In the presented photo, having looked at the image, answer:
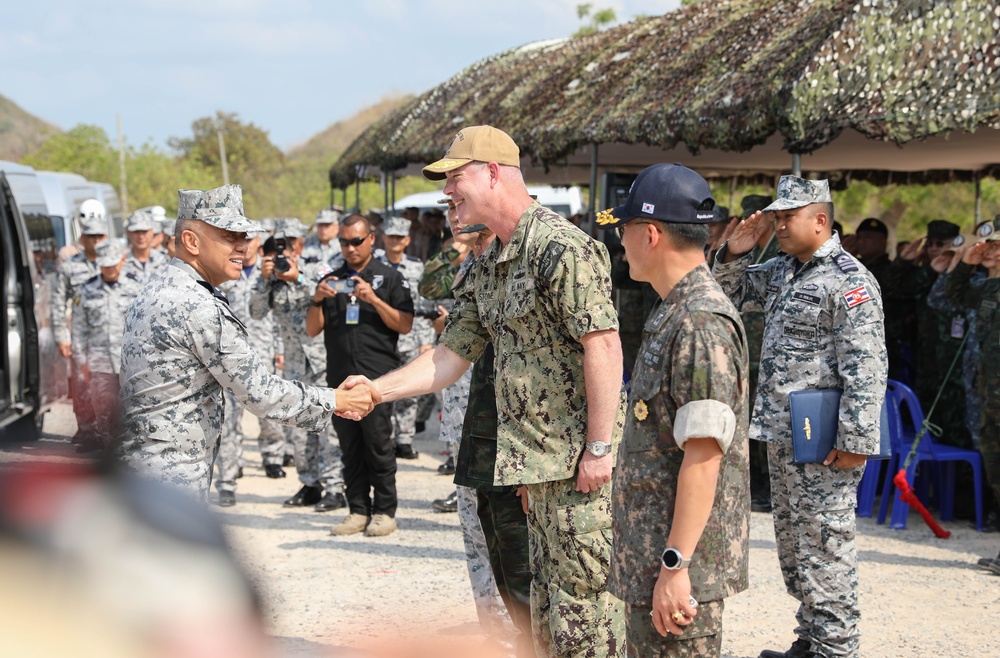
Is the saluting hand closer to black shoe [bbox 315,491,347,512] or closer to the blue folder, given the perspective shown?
the blue folder

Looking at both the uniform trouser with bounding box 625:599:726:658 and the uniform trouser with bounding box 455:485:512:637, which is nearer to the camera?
the uniform trouser with bounding box 625:599:726:658

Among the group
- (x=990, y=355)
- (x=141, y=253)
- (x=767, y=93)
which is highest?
(x=767, y=93)

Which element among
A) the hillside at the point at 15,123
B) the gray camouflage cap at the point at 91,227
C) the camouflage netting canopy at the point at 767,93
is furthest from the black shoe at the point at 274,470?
the hillside at the point at 15,123

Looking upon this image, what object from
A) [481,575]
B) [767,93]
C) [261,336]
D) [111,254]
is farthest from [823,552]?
[111,254]

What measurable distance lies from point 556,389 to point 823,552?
1.68 meters

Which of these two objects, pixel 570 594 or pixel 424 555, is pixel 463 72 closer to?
pixel 424 555

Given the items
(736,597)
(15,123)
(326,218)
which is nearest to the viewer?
(736,597)

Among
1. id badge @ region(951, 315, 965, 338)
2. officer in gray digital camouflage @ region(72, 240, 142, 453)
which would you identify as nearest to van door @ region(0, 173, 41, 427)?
officer in gray digital camouflage @ region(72, 240, 142, 453)

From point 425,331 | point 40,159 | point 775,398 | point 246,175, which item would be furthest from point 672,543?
point 246,175

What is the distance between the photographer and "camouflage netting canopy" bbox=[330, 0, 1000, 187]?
22.6 feet

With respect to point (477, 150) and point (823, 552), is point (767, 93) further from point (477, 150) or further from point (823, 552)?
point (477, 150)

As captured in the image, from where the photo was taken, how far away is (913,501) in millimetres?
6781

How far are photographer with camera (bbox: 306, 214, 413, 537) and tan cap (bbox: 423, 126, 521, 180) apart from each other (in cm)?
332

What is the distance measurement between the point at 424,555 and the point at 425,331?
362cm
